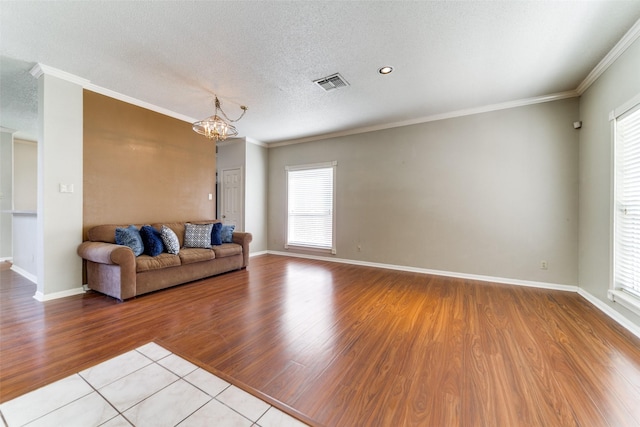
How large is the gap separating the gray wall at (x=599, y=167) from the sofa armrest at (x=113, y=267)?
5.23 meters

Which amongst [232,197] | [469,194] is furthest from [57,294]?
[469,194]

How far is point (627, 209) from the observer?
96.5 inches

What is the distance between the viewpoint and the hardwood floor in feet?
4.54

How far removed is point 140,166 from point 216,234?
158 centimetres

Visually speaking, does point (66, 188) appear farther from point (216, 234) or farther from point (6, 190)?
point (6, 190)

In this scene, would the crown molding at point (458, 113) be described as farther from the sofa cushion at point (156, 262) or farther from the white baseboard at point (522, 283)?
the sofa cushion at point (156, 262)

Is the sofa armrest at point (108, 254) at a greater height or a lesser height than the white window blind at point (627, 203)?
lesser

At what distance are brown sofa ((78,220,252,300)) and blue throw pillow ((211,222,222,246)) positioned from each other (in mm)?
167

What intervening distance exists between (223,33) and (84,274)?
3531 millimetres

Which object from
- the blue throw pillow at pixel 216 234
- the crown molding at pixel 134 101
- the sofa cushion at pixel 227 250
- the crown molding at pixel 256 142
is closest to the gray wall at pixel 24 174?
the crown molding at pixel 134 101

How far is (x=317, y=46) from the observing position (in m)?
2.46

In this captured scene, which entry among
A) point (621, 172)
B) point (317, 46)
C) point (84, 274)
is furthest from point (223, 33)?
point (621, 172)

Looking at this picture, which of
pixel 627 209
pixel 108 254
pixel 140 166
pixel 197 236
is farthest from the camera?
pixel 197 236

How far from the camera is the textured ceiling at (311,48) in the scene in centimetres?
203
